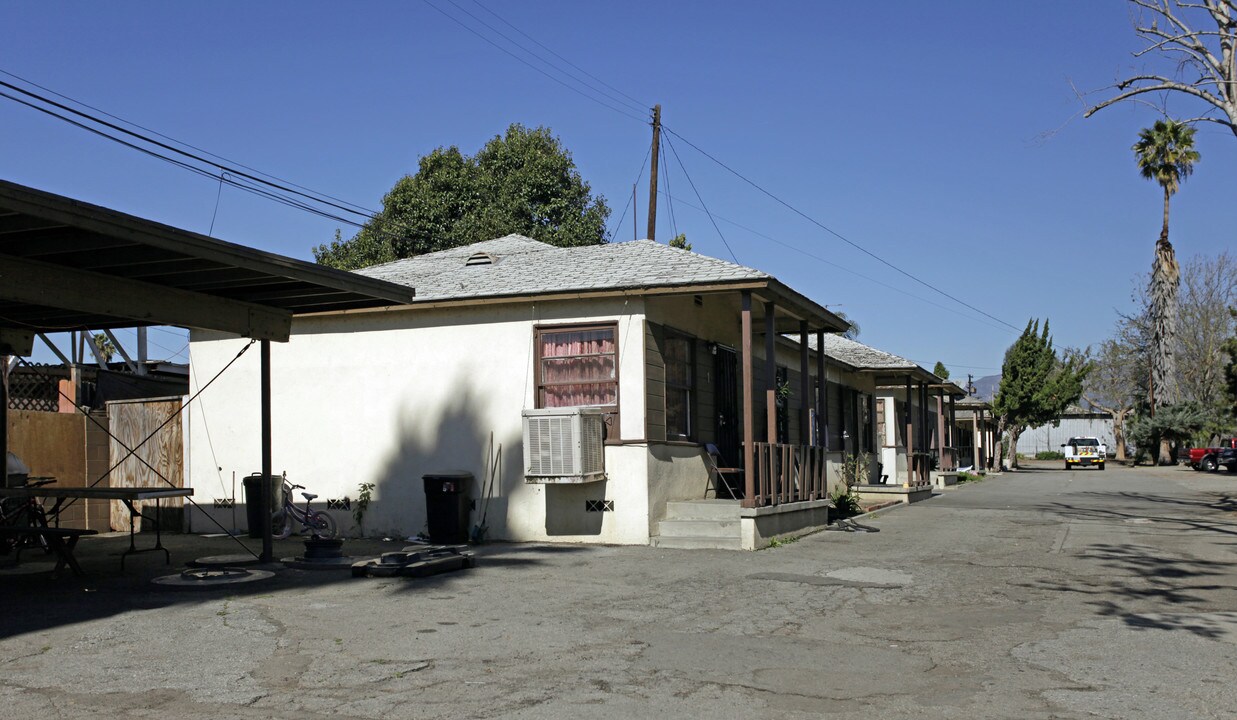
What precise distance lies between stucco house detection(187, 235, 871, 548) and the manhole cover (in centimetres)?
407

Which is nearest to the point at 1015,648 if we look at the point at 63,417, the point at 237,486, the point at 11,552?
the point at 11,552

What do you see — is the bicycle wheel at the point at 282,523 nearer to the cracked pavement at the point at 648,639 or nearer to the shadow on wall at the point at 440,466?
the shadow on wall at the point at 440,466

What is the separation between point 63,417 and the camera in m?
15.8

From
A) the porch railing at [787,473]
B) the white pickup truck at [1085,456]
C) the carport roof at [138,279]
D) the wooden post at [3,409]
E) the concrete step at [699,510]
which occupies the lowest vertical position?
the white pickup truck at [1085,456]

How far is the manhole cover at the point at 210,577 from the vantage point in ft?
32.4

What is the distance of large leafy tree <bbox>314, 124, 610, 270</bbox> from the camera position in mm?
37375

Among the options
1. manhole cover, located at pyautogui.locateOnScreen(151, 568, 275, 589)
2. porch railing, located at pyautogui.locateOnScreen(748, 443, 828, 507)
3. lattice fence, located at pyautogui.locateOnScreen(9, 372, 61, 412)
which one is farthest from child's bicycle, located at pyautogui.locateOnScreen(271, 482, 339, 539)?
porch railing, located at pyautogui.locateOnScreen(748, 443, 828, 507)

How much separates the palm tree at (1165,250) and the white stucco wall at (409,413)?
127 ft

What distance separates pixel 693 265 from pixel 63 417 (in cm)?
961

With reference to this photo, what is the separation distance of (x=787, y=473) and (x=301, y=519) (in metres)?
6.97

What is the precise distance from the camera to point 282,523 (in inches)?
611

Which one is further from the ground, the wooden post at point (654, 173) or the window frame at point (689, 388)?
the wooden post at point (654, 173)

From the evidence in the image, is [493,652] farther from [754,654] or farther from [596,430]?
[596,430]

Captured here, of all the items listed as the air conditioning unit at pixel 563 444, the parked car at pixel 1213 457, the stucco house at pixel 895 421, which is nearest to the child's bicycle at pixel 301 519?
the air conditioning unit at pixel 563 444
